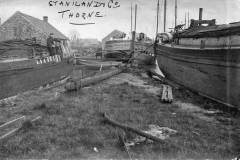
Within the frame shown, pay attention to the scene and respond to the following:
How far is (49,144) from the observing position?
454 centimetres

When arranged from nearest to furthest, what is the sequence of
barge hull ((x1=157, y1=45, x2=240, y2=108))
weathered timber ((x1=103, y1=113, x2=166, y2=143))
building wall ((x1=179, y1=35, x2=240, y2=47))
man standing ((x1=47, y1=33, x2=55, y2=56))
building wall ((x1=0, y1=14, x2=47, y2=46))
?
weathered timber ((x1=103, y1=113, x2=166, y2=143)), barge hull ((x1=157, y1=45, x2=240, y2=108)), building wall ((x1=179, y1=35, x2=240, y2=47)), man standing ((x1=47, y1=33, x2=55, y2=56)), building wall ((x1=0, y1=14, x2=47, y2=46))

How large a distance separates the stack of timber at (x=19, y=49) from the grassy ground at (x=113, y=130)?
3616 millimetres

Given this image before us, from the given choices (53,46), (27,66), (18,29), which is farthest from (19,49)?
(18,29)

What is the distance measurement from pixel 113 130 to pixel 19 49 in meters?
8.29

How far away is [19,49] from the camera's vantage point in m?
11.7

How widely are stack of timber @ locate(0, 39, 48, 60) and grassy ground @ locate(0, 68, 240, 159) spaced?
3.62 metres

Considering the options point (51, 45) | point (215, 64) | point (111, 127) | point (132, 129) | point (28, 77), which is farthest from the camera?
point (51, 45)

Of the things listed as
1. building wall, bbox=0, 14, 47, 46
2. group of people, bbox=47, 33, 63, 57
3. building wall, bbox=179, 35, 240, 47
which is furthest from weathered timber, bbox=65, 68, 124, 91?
building wall, bbox=0, 14, 47, 46

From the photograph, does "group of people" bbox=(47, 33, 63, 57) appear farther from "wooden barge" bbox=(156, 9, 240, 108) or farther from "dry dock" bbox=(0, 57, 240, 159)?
"wooden barge" bbox=(156, 9, 240, 108)

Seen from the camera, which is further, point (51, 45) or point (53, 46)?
point (53, 46)

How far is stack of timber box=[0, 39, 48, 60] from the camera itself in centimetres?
1115

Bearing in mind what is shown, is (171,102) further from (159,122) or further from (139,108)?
(159,122)

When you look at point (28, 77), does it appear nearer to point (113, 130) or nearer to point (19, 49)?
point (19, 49)

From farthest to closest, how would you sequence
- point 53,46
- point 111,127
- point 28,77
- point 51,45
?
point 53,46
point 51,45
point 28,77
point 111,127
